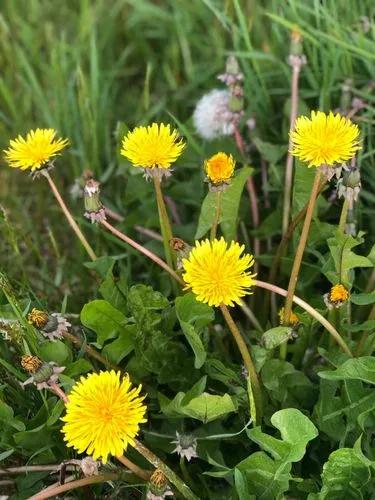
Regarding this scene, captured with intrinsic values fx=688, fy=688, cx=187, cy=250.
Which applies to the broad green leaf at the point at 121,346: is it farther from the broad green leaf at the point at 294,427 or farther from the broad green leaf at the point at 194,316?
the broad green leaf at the point at 294,427

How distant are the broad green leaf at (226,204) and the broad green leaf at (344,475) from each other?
1.41ft

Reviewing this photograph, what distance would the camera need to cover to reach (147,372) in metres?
1.13

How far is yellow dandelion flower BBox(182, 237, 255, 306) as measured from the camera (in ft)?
2.95

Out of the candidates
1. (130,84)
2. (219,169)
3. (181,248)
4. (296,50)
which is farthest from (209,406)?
(130,84)

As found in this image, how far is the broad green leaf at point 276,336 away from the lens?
3.40 ft

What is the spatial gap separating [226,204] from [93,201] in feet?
0.86

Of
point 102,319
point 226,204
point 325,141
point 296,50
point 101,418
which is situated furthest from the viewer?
point 296,50

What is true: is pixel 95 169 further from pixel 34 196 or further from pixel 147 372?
pixel 147 372

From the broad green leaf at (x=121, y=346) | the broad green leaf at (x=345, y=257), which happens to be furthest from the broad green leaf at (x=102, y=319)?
the broad green leaf at (x=345, y=257)

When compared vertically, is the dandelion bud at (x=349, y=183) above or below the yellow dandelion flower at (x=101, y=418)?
above

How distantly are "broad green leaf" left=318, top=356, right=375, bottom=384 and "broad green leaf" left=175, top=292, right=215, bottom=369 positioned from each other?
0.18 m

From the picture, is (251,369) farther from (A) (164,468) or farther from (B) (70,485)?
(B) (70,485)

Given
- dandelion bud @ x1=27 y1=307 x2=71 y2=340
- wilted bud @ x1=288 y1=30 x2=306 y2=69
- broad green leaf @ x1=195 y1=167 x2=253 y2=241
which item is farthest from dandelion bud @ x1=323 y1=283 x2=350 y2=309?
wilted bud @ x1=288 y1=30 x2=306 y2=69

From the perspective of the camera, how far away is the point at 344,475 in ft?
3.24
